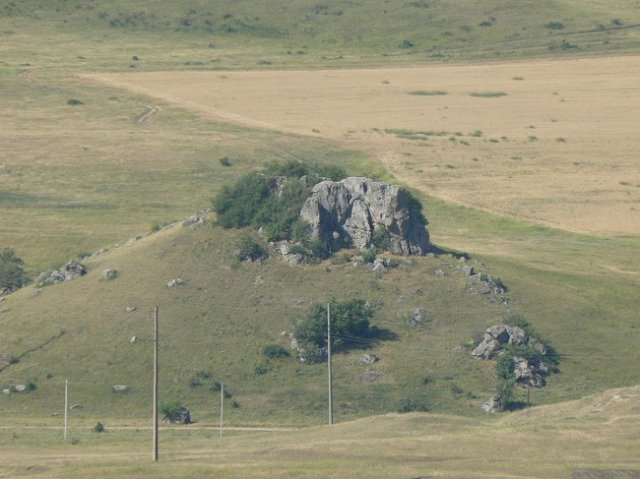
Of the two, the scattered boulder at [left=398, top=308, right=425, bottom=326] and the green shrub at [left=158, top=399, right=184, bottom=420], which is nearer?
the green shrub at [left=158, top=399, right=184, bottom=420]

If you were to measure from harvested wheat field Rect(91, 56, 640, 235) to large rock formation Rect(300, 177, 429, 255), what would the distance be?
100.0 ft

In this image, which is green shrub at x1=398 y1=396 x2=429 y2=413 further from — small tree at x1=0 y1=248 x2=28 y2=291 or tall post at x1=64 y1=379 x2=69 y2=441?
small tree at x1=0 y1=248 x2=28 y2=291

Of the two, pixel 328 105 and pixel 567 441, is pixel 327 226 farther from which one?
pixel 328 105

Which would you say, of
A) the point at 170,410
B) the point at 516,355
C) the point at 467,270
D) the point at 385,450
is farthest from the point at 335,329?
the point at 385,450

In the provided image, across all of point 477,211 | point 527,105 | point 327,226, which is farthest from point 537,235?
point 527,105

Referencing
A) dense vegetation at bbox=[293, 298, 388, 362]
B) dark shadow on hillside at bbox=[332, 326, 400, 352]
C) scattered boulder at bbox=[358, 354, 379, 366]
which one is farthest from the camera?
dark shadow on hillside at bbox=[332, 326, 400, 352]

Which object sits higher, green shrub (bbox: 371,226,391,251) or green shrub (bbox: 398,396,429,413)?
green shrub (bbox: 371,226,391,251)

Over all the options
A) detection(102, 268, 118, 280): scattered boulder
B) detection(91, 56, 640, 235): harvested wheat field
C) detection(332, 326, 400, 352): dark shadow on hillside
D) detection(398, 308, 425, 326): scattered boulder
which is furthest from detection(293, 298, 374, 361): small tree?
detection(91, 56, 640, 235): harvested wheat field

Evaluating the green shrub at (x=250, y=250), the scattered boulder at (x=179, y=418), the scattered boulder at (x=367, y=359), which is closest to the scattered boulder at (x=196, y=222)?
the green shrub at (x=250, y=250)

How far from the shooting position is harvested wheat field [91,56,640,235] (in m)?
140

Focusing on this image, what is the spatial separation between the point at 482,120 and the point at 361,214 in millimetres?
69859

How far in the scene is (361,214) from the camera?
10156cm

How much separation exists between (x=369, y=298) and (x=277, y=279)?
19.6ft

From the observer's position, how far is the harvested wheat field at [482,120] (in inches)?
5492
